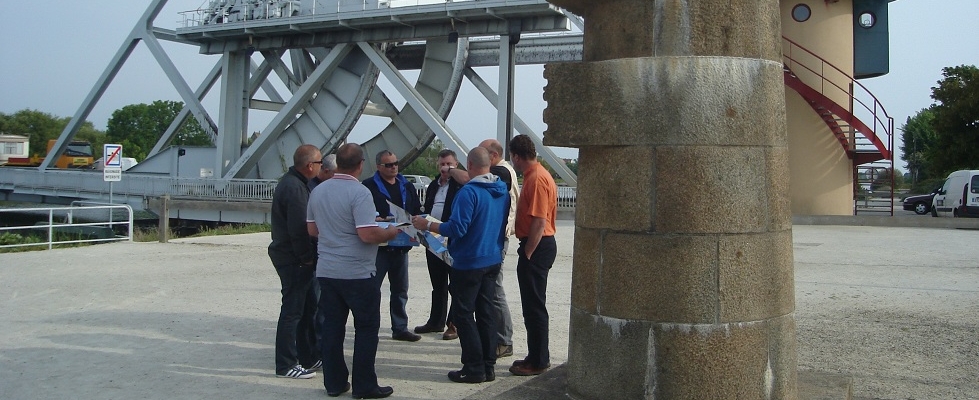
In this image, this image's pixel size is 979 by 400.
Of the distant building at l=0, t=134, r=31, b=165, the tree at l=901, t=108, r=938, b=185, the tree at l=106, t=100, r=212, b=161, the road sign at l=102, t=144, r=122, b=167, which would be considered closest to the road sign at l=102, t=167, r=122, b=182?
the road sign at l=102, t=144, r=122, b=167

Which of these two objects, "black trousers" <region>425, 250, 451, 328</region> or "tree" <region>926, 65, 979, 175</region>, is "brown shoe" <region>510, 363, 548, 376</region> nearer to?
"black trousers" <region>425, 250, 451, 328</region>

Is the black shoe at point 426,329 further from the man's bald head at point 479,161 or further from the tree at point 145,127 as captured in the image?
the tree at point 145,127

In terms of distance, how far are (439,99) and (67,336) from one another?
29036 millimetres

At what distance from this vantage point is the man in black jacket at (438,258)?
25.1 feet

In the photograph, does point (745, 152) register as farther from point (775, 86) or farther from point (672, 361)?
point (672, 361)

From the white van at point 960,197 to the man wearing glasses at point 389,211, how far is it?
25627mm

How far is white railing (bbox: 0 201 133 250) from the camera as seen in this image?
16.4m

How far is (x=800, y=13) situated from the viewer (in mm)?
25547

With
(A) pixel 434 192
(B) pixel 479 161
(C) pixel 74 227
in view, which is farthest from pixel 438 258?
(C) pixel 74 227

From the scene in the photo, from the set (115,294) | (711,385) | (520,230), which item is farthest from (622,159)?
(115,294)

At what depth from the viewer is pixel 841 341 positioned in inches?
309

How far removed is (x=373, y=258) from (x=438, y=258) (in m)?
2.11

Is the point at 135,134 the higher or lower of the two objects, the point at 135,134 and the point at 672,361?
the higher

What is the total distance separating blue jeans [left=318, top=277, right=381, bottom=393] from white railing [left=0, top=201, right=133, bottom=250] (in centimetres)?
1091
